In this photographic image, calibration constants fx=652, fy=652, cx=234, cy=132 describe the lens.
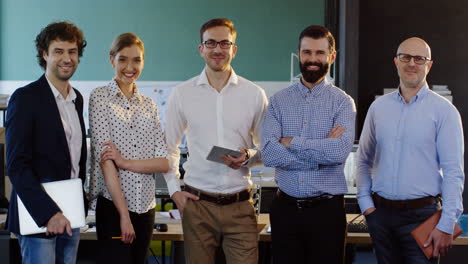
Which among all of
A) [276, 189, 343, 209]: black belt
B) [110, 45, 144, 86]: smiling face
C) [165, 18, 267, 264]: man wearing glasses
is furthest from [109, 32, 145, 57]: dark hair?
[276, 189, 343, 209]: black belt

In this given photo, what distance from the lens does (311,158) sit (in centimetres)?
306

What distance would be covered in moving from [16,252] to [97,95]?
1341mm

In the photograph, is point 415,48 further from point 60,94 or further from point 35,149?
point 35,149

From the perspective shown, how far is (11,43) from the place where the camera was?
33.6ft

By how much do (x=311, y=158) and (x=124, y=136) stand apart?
89 centimetres

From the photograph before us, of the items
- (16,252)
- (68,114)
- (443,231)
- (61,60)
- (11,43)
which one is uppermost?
(11,43)

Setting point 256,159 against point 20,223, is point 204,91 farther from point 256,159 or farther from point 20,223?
point 20,223

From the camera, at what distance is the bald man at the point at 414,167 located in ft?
10.1

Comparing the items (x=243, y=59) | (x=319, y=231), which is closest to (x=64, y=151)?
(x=319, y=231)

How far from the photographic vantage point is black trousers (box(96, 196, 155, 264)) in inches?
118

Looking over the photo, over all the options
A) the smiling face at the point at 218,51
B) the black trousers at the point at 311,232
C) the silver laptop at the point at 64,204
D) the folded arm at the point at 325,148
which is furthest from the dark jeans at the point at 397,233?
the silver laptop at the point at 64,204

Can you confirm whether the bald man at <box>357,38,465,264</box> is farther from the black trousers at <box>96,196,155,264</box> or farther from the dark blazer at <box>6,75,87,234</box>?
the dark blazer at <box>6,75,87,234</box>

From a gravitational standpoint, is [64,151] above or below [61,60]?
below

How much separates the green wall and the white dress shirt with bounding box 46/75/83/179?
7.09 meters
